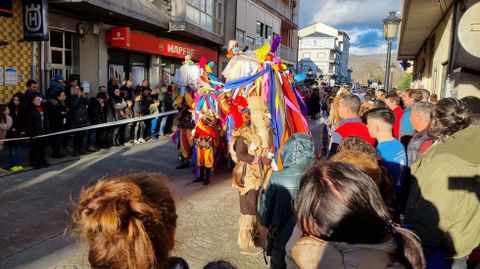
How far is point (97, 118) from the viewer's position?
10188mm

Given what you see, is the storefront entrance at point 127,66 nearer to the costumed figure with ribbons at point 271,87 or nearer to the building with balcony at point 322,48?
the costumed figure with ribbons at point 271,87

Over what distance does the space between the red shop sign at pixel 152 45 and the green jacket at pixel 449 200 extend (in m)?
12.0

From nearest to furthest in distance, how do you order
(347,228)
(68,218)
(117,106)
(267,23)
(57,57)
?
1. (347,228)
2. (68,218)
3. (117,106)
4. (57,57)
5. (267,23)

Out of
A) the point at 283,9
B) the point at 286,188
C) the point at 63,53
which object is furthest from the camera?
the point at 283,9

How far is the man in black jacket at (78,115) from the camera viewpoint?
9.28 m

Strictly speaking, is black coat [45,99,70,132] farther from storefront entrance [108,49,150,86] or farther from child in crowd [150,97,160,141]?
storefront entrance [108,49,150,86]

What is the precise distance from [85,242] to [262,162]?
3.11 m

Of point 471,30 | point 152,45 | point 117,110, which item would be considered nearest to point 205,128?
point 117,110

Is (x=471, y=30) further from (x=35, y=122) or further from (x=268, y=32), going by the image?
(x=268, y=32)

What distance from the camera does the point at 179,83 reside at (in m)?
8.77

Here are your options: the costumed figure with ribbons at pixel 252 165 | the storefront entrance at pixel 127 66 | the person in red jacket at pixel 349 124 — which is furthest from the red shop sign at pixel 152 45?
the person in red jacket at pixel 349 124

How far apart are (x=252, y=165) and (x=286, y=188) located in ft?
4.48

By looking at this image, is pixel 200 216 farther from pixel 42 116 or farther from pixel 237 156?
pixel 42 116

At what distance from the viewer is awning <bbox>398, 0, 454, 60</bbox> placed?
357 inches
